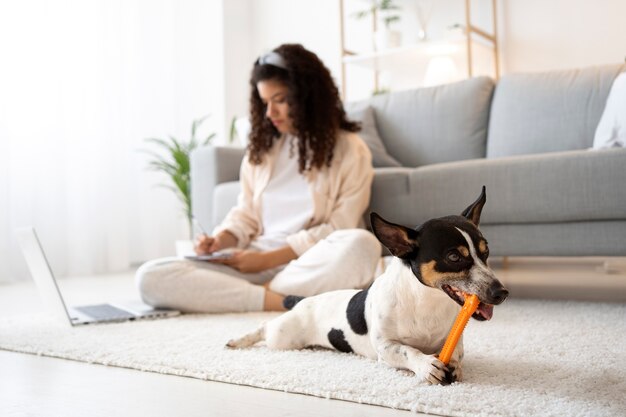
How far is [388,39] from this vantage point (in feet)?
14.2

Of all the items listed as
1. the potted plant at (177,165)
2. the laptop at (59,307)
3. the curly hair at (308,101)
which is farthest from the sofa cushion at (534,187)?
the potted plant at (177,165)

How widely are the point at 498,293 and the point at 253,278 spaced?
4.20 feet

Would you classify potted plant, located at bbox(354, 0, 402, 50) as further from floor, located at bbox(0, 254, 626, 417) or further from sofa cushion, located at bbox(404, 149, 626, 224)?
floor, located at bbox(0, 254, 626, 417)

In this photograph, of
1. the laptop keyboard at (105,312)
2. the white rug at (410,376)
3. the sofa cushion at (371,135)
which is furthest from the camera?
the sofa cushion at (371,135)

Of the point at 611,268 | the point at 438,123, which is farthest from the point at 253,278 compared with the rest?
the point at 611,268

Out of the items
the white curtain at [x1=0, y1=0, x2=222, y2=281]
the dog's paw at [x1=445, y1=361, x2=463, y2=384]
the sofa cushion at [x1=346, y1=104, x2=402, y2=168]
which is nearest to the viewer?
the dog's paw at [x1=445, y1=361, x2=463, y2=384]

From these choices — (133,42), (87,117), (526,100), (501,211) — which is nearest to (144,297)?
(501,211)

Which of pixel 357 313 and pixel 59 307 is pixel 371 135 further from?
pixel 357 313

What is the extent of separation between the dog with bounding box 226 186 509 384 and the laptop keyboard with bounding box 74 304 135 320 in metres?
0.89

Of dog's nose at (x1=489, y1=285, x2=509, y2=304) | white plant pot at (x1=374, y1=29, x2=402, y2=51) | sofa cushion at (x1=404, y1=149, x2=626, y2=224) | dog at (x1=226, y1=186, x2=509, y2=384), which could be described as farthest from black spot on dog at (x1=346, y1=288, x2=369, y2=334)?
white plant pot at (x1=374, y1=29, x2=402, y2=51)

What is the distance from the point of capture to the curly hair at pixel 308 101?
2.30 meters

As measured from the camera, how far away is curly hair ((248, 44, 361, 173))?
7.56ft

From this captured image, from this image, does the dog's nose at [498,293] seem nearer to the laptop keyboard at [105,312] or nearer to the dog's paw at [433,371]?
the dog's paw at [433,371]

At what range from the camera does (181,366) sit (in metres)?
1.40
